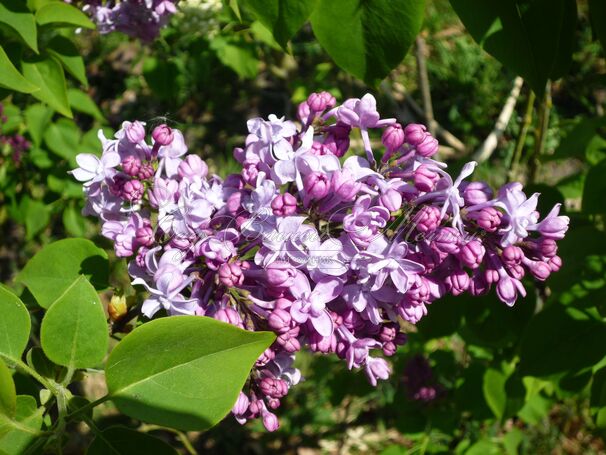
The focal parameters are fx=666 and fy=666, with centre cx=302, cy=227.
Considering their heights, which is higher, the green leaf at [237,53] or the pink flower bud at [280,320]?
the pink flower bud at [280,320]

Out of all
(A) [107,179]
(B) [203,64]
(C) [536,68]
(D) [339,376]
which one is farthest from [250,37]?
(C) [536,68]

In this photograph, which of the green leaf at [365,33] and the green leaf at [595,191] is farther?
the green leaf at [595,191]

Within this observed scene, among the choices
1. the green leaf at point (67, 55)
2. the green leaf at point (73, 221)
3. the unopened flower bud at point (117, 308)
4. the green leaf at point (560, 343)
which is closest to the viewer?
the unopened flower bud at point (117, 308)

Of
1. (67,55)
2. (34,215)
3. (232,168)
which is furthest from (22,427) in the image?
(232,168)

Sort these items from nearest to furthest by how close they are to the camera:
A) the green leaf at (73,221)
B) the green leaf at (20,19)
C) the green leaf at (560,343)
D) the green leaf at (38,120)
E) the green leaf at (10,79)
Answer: the green leaf at (10,79) → the green leaf at (20,19) → the green leaf at (560,343) → the green leaf at (38,120) → the green leaf at (73,221)

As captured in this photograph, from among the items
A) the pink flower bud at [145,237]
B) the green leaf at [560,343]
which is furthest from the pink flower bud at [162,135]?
the green leaf at [560,343]

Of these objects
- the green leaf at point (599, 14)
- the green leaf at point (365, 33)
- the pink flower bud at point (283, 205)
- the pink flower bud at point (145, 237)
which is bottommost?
the pink flower bud at point (145, 237)

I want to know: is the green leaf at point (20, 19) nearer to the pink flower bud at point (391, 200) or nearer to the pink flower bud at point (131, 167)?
the pink flower bud at point (131, 167)

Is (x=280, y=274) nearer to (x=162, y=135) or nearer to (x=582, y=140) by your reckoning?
(x=162, y=135)
